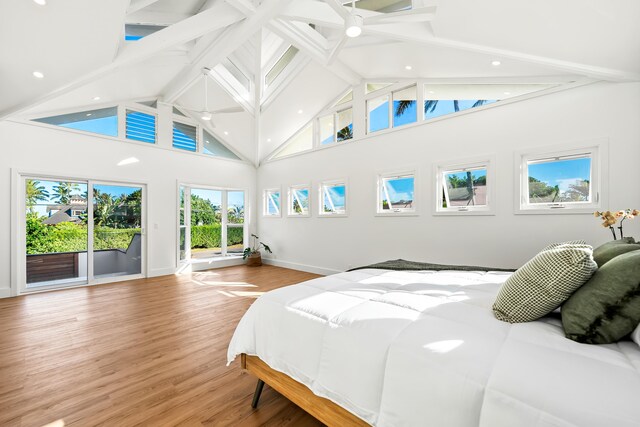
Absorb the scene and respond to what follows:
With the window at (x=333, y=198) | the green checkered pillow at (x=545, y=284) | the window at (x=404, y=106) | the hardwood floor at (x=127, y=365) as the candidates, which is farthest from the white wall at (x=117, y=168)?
the green checkered pillow at (x=545, y=284)

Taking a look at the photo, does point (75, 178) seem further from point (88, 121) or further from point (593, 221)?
point (593, 221)

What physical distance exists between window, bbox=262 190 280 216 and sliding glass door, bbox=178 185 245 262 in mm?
606

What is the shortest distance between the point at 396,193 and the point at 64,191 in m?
5.90

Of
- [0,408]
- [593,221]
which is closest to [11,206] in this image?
[0,408]

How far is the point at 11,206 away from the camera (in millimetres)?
4246

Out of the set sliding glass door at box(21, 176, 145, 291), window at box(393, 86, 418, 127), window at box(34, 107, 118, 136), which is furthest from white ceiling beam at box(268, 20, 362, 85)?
sliding glass door at box(21, 176, 145, 291)

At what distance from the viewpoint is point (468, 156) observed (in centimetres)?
395

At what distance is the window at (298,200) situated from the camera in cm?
644

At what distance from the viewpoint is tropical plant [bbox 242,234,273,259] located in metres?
6.98

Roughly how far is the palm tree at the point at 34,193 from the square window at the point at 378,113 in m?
5.84

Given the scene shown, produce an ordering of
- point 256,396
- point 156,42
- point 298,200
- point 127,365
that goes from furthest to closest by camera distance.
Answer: point 298,200 → point 156,42 → point 127,365 → point 256,396

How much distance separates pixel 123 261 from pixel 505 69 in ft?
23.9

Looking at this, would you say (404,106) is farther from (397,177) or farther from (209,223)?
(209,223)

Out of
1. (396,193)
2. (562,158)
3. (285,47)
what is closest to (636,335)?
(562,158)
